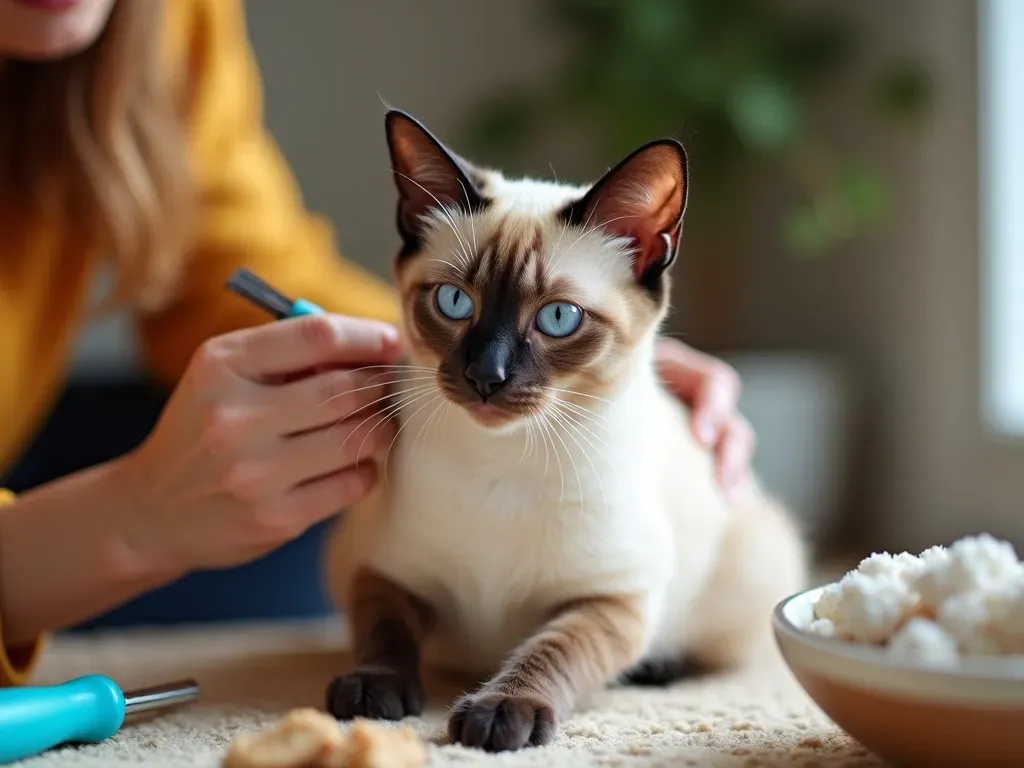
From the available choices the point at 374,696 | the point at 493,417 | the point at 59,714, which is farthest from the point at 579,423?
the point at 59,714

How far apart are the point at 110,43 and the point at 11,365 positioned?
0.52 metres

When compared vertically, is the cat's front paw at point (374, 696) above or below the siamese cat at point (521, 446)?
below

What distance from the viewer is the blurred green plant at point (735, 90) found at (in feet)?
8.39

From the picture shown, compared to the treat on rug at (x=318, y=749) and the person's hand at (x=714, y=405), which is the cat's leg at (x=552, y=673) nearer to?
the treat on rug at (x=318, y=749)

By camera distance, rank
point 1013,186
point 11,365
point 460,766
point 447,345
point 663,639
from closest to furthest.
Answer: point 460,766 < point 447,345 < point 663,639 < point 11,365 < point 1013,186

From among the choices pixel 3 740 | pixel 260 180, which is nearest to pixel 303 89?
pixel 260 180

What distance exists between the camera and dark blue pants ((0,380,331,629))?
2.14 meters

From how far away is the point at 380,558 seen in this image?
3.88 ft

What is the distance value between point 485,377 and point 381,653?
321 mm

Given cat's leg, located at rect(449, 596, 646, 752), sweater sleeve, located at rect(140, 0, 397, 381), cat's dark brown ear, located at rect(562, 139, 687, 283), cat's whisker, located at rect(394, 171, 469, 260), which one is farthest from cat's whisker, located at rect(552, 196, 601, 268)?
sweater sleeve, located at rect(140, 0, 397, 381)

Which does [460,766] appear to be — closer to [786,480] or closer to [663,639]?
[663,639]

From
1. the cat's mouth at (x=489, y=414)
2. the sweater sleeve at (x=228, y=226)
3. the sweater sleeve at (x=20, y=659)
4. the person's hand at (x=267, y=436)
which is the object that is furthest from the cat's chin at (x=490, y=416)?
the sweater sleeve at (x=228, y=226)

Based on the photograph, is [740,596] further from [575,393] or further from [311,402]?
[311,402]

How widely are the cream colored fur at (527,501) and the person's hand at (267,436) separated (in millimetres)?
52
